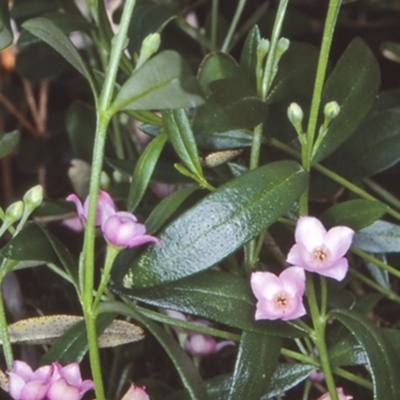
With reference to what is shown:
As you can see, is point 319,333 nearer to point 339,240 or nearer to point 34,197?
point 339,240

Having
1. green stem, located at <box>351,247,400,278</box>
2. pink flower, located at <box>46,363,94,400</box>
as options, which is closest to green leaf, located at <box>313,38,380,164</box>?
green stem, located at <box>351,247,400,278</box>

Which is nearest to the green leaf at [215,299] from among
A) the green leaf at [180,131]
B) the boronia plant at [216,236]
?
the boronia plant at [216,236]

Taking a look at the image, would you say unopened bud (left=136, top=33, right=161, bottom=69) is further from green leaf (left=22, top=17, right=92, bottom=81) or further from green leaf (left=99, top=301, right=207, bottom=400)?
green leaf (left=99, top=301, right=207, bottom=400)

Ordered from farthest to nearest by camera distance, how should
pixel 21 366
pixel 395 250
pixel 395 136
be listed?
pixel 395 136 < pixel 395 250 < pixel 21 366

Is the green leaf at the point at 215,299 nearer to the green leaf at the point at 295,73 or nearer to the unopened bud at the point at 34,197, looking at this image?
the unopened bud at the point at 34,197

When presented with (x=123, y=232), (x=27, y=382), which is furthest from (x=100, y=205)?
(x=27, y=382)

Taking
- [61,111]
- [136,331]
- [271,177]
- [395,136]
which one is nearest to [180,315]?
[136,331]

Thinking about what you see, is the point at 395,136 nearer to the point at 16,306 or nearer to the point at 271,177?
the point at 271,177
